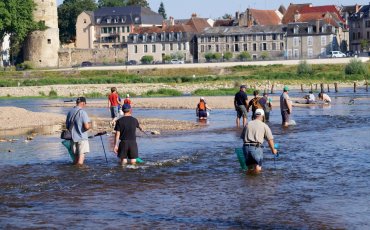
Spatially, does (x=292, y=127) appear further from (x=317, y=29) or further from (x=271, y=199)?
(x=317, y=29)

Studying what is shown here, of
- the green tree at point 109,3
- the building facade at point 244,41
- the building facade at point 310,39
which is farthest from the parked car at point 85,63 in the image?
the green tree at point 109,3

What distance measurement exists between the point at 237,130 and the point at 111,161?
1047cm

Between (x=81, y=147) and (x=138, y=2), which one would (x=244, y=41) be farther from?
(x=81, y=147)

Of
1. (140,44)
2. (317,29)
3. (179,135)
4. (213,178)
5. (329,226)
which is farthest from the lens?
(140,44)

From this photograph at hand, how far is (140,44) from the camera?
131 m

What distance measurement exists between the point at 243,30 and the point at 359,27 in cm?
2656

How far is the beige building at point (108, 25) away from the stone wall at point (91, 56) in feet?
28.2

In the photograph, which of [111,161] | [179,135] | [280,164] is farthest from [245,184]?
[179,135]

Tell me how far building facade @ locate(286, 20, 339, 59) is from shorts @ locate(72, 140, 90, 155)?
101 meters

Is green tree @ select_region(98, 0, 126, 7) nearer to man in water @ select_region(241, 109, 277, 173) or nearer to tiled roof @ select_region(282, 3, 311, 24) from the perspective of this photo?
tiled roof @ select_region(282, 3, 311, 24)

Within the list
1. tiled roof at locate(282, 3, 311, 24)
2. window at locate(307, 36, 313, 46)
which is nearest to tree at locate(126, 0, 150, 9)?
tiled roof at locate(282, 3, 311, 24)

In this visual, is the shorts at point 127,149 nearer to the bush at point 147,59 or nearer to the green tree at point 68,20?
the bush at point 147,59

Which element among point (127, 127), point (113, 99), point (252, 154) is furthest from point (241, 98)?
point (252, 154)

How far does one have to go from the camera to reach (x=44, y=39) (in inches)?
4791
